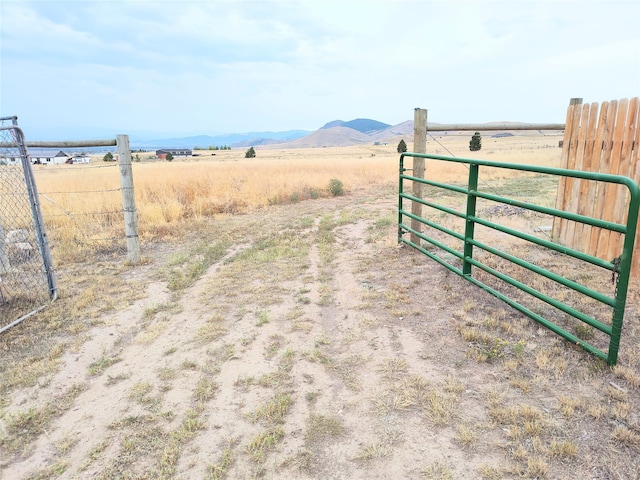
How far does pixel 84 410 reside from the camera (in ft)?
9.67

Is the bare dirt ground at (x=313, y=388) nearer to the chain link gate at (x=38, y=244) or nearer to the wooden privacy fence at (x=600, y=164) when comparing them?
the chain link gate at (x=38, y=244)

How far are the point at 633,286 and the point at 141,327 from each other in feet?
17.8

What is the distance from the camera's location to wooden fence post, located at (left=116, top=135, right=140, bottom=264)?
6246 mm

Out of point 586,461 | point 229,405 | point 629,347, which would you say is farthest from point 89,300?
point 629,347

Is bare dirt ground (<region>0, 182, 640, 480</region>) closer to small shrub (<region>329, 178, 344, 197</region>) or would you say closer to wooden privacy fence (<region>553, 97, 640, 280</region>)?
wooden privacy fence (<region>553, 97, 640, 280</region>)

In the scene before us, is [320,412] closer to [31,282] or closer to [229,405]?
[229,405]

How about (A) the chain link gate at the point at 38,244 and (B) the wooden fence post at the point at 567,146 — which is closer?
(A) the chain link gate at the point at 38,244

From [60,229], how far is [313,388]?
7858 mm

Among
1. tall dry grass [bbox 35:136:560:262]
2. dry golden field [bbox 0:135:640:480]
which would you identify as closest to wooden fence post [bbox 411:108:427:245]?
tall dry grass [bbox 35:136:560:262]

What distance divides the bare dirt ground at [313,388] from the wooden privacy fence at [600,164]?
1.38 m

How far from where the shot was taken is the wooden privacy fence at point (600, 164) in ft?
15.3

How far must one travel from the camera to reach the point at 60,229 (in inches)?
332

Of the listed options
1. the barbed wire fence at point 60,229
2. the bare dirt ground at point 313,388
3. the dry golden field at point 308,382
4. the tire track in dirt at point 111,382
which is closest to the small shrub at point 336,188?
the barbed wire fence at point 60,229

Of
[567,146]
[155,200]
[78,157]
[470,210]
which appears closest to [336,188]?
[155,200]
